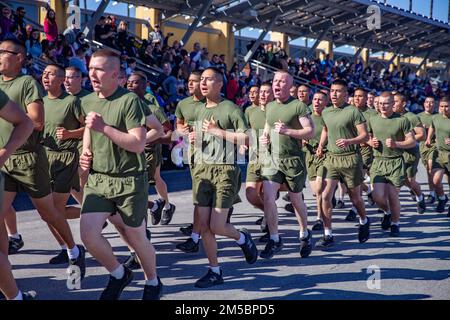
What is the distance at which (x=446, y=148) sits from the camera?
9.95 m

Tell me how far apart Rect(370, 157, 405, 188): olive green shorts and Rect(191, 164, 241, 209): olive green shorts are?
3.02 metres

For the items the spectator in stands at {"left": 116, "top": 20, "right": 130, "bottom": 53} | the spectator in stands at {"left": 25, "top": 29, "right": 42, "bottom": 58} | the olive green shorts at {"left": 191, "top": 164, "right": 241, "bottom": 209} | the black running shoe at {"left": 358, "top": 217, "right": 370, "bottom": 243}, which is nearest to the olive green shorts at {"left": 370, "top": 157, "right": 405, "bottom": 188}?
the black running shoe at {"left": 358, "top": 217, "right": 370, "bottom": 243}

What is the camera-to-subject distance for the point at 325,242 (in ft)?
23.5

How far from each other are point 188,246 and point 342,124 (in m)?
2.46

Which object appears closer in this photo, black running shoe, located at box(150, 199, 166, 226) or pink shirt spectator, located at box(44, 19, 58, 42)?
black running shoe, located at box(150, 199, 166, 226)

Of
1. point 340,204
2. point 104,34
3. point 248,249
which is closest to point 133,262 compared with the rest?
point 248,249

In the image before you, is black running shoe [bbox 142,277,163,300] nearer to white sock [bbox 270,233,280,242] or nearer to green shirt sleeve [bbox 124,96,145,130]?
green shirt sleeve [bbox 124,96,145,130]

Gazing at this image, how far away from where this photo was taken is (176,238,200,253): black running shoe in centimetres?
673

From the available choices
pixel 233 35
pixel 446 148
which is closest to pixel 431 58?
pixel 233 35

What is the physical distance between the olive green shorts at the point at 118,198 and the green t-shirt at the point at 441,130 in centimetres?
698

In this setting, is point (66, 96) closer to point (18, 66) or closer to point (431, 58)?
point (18, 66)

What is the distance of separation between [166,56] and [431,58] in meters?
26.9

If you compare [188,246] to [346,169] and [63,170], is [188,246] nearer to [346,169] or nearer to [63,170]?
[63,170]

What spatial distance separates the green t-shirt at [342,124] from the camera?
7.36 meters
